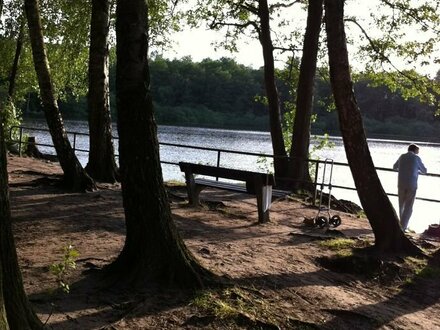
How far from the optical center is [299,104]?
14914 millimetres

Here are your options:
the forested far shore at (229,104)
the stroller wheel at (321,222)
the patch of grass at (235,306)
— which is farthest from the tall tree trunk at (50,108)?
the forested far shore at (229,104)

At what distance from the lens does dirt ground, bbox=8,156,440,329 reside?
466 centimetres

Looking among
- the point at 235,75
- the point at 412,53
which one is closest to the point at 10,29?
the point at 412,53

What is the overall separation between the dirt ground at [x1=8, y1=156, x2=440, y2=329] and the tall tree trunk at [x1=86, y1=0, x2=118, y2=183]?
65.0 inches

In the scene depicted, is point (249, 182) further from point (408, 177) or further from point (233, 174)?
point (408, 177)

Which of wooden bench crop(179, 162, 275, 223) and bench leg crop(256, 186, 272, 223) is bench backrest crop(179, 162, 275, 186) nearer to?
wooden bench crop(179, 162, 275, 223)

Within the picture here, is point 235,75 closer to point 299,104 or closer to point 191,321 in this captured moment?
point 299,104

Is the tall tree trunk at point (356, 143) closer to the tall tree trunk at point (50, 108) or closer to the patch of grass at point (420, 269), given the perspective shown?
the patch of grass at point (420, 269)

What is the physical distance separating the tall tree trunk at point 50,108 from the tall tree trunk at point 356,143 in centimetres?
544

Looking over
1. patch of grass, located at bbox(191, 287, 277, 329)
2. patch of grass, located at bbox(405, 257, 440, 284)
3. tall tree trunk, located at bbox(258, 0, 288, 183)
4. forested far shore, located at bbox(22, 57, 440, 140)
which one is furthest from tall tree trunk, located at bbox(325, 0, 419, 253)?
forested far shore, located at bbox(22, 57, 440, 140)

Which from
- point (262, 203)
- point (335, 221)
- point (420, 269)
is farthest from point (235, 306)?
point (335, 221)

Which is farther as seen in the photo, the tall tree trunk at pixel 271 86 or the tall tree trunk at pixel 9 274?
the tall tree trunk at pixel 271 86

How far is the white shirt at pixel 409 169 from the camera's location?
33.2ft

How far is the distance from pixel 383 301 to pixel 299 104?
9326 mm
